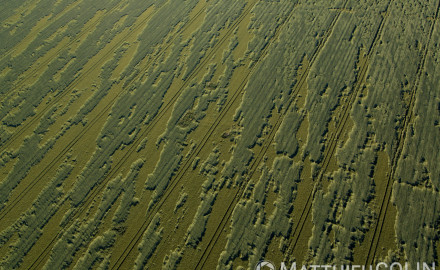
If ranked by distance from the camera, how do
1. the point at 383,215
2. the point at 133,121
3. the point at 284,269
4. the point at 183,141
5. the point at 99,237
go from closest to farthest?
the point at 284,269 → the point at 383,215 → the point at 99,237 → the point at 183,141 → the point at 133,121

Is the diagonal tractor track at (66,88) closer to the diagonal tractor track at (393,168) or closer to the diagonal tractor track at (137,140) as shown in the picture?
the diagonal tractor track at (137,140)

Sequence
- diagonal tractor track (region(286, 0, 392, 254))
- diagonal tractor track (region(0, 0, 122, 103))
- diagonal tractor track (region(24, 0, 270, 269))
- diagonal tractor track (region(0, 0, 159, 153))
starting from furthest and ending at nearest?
diagonal tractor track (region(0, 0, 122, 103)), diagonal tractor track (region(0, 0, 159, 153)), diagonal tractor track (region(24, 0, 270, 269)), diagonal tractor track (region(286, 0, 392, 254))

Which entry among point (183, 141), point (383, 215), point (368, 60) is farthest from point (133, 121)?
point (368, 60)

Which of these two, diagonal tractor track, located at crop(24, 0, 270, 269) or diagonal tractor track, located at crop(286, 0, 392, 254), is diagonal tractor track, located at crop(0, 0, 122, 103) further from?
diagonal tractor track, located at crop(286, 0, 392, 254)

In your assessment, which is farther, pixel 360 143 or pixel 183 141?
pixel 183 141

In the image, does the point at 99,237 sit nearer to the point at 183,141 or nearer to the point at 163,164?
the point at 163,164

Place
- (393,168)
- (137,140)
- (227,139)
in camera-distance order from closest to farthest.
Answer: (393,168) < (227,139) < (137,140)

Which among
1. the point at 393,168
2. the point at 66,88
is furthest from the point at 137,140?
the point at 393,168

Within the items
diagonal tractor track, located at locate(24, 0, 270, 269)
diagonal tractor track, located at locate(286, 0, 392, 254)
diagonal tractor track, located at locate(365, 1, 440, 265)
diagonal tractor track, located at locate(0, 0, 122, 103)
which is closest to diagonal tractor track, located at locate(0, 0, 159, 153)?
diagonal tractor track, located at locate(0, 0, 122, 103)

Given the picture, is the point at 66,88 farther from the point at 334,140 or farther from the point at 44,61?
the point at 334,140
